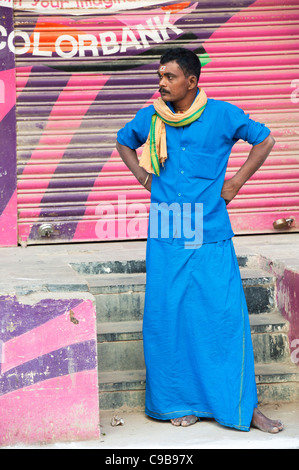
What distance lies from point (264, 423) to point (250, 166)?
1.42m

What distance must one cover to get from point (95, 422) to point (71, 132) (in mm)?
3479

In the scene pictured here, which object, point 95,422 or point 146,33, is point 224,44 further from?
point 95,422

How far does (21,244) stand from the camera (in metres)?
7.21

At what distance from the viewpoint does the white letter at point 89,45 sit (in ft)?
23.6

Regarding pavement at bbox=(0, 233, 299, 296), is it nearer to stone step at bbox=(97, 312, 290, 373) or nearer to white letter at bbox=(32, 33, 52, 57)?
stone step at bbox=(97, 312, 290, 373)

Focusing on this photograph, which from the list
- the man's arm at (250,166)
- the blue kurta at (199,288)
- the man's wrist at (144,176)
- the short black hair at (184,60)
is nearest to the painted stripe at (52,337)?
the blue kurta at (199,288)

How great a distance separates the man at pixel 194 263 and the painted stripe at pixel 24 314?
0.57 m

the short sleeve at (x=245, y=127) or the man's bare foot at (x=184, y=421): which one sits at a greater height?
the short sleeve at (x=245, y=127)

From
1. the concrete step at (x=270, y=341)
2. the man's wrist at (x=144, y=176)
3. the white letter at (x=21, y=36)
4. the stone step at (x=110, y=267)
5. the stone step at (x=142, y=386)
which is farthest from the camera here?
the white letter at (x=21, y=36)

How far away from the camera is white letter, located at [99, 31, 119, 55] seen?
7.22m

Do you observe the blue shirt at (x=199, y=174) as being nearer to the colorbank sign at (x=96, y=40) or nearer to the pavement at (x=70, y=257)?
the pavement at (x=70, y=257)

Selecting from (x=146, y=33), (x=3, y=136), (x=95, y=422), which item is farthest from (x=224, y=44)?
(x=95, y=422)

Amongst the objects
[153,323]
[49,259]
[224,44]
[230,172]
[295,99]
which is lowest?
[153,323]
